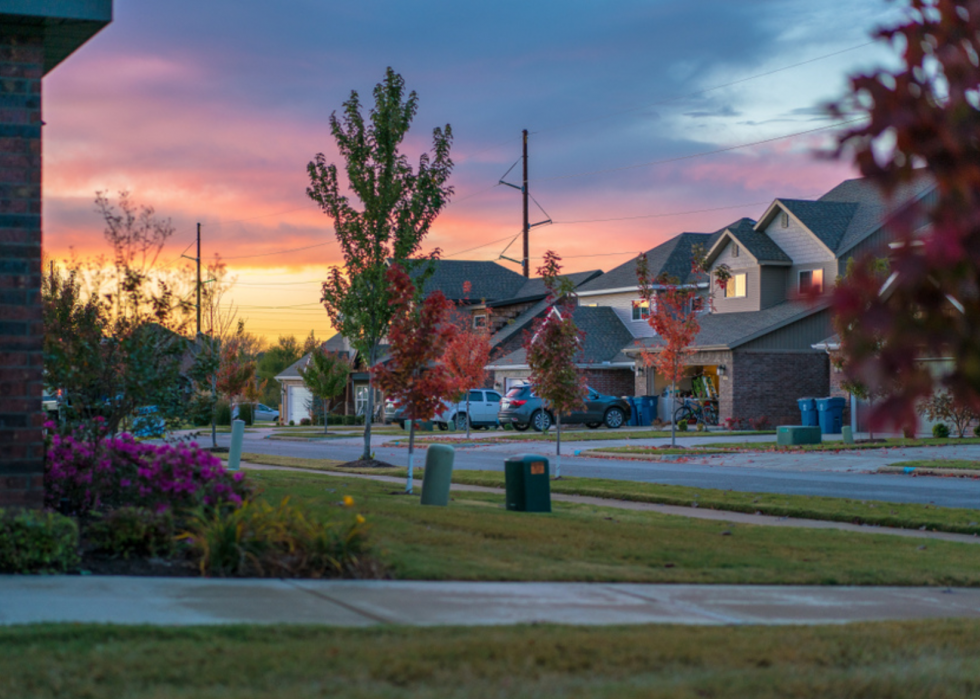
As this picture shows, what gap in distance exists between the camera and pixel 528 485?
14.5 metres

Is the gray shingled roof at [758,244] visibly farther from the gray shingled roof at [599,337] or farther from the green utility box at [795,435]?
the green utility box at [795,435]

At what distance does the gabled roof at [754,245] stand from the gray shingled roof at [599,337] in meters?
6.75

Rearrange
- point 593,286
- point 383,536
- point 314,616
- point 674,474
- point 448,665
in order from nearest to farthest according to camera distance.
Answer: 1. point 448,665
2. point 314,616
3. point 383,536
4. point 674,474
5. point 593,286

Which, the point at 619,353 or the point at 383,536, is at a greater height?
the point at 619,353

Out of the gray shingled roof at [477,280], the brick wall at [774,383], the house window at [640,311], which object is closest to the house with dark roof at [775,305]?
the brick wall at [774,383]

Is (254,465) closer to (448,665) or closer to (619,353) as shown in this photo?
(448,665)

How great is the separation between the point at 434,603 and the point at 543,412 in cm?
3502

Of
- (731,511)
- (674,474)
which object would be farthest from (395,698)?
(674,474)

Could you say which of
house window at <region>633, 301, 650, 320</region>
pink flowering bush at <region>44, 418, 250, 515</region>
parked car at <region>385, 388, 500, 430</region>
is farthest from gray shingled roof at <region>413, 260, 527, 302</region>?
pink flowering bush at <region>44, 418, 250, 515</region>

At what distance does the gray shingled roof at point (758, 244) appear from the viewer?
43.4 metres

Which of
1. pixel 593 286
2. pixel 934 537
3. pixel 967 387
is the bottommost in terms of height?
pixel 934 537

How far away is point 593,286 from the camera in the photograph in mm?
55031

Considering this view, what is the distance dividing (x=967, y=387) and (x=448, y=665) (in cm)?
368

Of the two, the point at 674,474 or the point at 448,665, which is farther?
the point at 674,474
